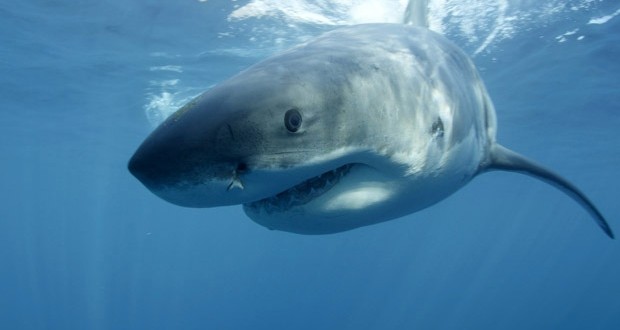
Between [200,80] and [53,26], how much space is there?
6069mm

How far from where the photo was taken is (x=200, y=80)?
19.4 meters

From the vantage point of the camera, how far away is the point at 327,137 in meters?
1.90

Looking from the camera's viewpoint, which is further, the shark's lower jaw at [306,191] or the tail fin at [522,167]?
the tail fin at [522,167]

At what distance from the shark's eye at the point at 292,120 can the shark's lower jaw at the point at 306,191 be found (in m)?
0.48

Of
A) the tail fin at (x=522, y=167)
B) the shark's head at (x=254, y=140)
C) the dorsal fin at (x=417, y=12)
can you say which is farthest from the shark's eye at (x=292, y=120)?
the dorsal fin at (x=417, y=12)

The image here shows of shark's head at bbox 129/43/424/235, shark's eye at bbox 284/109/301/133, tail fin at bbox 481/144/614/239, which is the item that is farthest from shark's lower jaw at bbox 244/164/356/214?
tail fin at bbox 481/144/614/239

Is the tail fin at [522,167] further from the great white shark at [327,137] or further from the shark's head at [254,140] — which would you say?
the shark's head at [254,140]

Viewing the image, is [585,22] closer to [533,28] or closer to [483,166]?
[533,28]

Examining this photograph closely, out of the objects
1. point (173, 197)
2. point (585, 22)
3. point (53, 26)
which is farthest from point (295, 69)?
point (53, 26)

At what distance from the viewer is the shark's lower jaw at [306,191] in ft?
7.43

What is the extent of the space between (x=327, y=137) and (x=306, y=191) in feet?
1.50

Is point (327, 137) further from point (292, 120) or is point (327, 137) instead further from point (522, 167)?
point (522, 167)

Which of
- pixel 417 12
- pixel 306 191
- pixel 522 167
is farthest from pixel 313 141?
pixel 417 12

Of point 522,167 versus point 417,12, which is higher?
point 417,12
